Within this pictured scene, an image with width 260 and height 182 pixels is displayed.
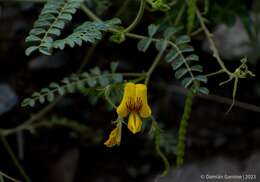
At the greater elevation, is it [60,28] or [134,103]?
[60,28]

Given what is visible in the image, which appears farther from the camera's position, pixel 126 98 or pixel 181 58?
pixel 181 58

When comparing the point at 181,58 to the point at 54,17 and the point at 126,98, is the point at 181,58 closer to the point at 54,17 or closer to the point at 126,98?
the point at 126,98

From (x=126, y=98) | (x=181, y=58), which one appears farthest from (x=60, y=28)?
(x=181, y=58)

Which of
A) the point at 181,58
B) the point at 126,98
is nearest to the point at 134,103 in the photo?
the point at 126,98

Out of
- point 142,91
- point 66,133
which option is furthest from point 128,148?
point 142,91

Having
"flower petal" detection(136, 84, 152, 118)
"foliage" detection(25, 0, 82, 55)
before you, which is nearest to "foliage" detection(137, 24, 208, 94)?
"flower petal" detection(136, 84, 152, 118)

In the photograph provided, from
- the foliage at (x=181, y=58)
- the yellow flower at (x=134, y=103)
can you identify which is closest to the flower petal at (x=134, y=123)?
the yellow flower at (x=134, y=103)

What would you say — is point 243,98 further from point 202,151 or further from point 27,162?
point 27,162

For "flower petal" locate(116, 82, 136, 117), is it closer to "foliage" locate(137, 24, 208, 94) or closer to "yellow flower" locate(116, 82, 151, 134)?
"yellow flower" locate(116, 82, 151, 134)

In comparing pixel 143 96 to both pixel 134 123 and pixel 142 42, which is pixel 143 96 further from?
pixel 142 42
